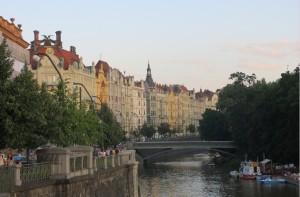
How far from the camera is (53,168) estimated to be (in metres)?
24.9

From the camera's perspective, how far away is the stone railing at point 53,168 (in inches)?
829

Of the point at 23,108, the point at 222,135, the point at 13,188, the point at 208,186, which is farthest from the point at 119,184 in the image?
the point at 222,135

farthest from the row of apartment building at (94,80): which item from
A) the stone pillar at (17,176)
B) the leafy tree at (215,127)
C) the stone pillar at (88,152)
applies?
the stone pillar at (17,176)

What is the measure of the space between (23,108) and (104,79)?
109m

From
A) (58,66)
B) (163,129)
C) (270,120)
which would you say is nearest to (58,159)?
(270,120)

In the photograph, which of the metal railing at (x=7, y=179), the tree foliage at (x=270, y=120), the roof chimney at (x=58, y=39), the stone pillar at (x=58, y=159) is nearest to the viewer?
the metal railing at (x=7, y=179)

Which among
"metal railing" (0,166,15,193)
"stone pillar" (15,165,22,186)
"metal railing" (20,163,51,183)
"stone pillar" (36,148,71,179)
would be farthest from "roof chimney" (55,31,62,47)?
"metal railing" (0,166,15,193)

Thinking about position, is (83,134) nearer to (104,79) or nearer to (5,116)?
(5,116)

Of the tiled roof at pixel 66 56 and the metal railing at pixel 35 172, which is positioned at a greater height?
the tiled roof at pixel 66 56

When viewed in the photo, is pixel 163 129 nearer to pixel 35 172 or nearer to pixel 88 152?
pixel 88 152

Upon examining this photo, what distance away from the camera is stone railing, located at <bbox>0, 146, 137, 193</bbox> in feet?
69.1

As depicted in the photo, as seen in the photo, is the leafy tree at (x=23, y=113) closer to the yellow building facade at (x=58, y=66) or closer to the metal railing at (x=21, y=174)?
the metal railing at (x=21, y=174)

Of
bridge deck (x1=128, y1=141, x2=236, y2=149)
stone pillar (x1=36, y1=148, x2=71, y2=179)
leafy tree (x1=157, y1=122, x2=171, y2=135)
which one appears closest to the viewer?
stone pillar (x1=36, y1=148, x2=71, y2=179)

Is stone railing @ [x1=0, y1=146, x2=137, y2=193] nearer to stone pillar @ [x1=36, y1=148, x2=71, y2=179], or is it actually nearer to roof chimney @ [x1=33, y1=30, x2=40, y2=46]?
stone pillar @ [x1=36, y1=148, x2=71, y2=179]
